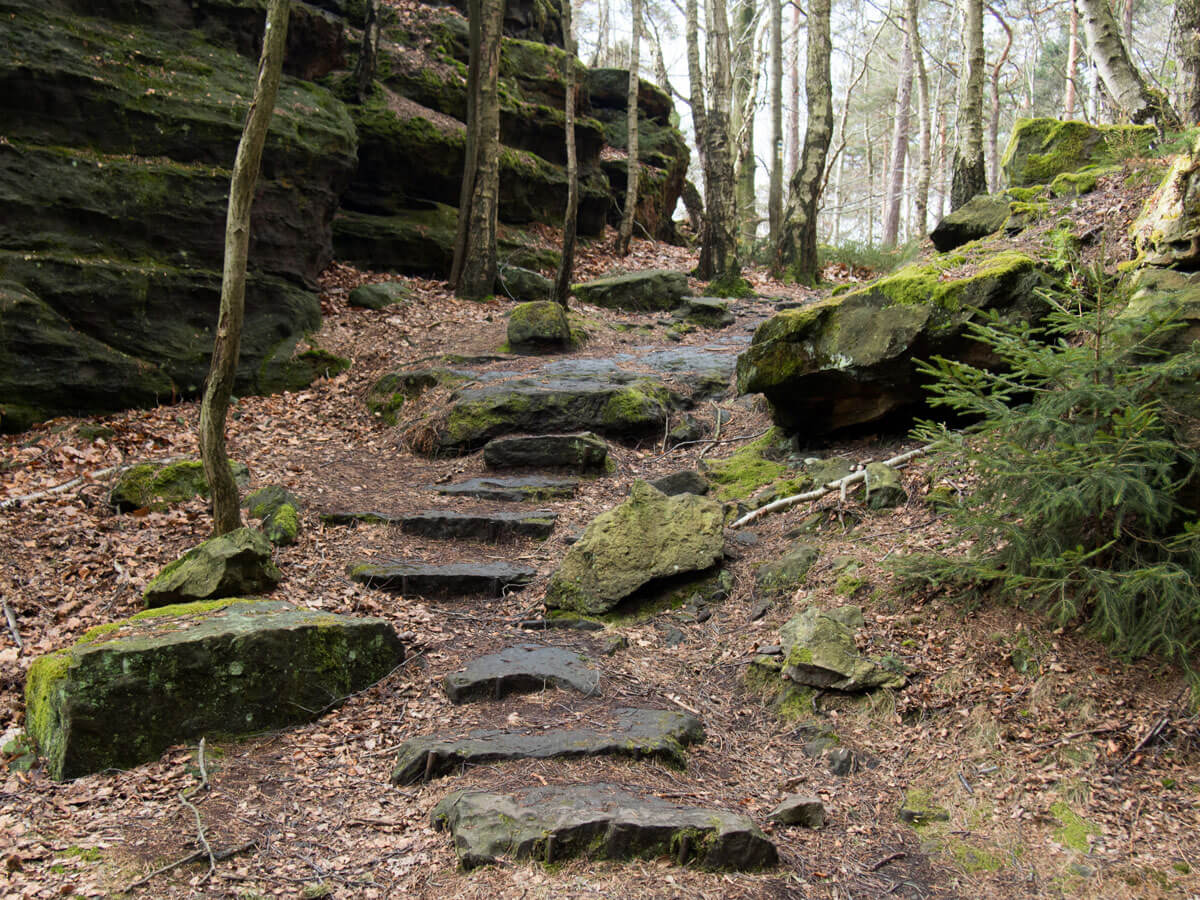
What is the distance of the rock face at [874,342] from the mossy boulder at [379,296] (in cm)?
703

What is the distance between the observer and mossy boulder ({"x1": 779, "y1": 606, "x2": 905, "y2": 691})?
4621 millimetres

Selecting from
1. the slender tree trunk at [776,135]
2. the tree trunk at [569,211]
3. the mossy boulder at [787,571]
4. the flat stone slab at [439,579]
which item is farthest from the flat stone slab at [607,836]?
the slender tree trunk at [776,135]

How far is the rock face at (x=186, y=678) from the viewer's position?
4113mm

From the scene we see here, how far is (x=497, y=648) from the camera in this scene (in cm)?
551

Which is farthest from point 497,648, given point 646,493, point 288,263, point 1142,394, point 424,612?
point 288,263

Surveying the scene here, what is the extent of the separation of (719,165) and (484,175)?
188 inches

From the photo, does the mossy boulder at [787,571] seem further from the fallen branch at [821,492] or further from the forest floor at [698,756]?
the fallen branch at [821,492]

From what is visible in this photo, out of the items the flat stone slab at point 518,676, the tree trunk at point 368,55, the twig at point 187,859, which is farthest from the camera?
the tree trunk at point 368,55

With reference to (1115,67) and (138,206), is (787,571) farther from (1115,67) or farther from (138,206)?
(138,206)

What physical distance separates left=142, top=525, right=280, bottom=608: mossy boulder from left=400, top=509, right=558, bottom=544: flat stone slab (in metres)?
1.49

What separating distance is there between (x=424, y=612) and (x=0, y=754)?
2.61 meters

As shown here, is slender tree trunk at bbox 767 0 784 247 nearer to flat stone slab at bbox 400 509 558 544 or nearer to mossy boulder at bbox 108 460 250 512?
flat stone slab at bbox 400 509 558 544

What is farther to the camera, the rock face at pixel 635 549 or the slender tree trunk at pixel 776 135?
the slender tree trunk at pixel 776 135

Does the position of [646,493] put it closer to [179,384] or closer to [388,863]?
[388,863]
